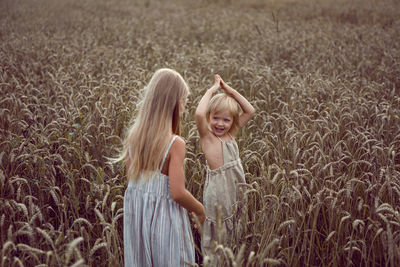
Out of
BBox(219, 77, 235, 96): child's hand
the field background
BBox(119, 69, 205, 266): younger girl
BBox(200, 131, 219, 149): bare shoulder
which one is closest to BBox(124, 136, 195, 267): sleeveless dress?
BBox(119, 69, 205, 266): younger girl

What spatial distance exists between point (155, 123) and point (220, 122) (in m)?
0.65

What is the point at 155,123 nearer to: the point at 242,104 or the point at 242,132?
the point at 242,104

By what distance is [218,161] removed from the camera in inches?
102

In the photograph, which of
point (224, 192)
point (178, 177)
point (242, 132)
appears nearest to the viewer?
point (178, 177)

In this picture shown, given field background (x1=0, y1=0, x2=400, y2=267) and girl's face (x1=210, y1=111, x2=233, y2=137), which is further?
girl's face (x1=210, y1=111, x2=233, y2=137)

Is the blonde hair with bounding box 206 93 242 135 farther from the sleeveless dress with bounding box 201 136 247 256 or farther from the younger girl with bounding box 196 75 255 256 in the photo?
the sleeveless dress with bounding box 201 136 247 256

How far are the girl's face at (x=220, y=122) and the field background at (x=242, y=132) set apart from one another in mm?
487

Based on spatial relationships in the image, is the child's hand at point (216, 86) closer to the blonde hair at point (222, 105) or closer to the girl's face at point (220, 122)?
the blonde hair at point (222, 105)

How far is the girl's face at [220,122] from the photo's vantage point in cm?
265

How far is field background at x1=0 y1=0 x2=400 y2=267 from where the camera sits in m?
2.35

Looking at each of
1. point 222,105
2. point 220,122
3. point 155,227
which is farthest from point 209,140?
point 155,227

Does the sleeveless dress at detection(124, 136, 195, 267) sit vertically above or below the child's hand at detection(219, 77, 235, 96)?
below

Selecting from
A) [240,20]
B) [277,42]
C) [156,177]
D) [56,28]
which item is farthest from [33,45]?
[240,20]

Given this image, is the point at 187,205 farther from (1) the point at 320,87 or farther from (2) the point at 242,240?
(1) the point at 320,87
